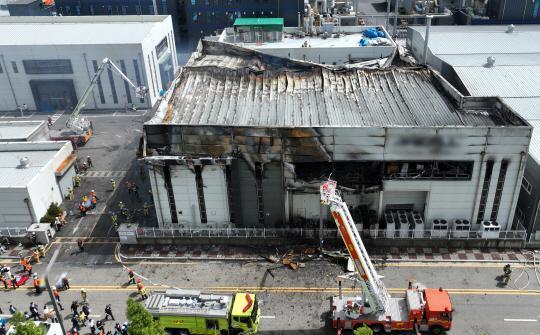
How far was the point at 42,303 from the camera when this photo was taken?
39.3 m

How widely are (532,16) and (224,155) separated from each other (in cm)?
6439

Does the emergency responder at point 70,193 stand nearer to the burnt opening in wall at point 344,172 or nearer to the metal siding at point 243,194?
the metal siding at point 243,194

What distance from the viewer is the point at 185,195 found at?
44.2m

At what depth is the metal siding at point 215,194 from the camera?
42.9 meters

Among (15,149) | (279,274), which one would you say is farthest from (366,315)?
(15,149)

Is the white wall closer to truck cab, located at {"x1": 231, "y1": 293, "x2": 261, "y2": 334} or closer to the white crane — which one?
the white crane

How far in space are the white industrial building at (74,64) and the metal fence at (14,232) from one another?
32.8 m

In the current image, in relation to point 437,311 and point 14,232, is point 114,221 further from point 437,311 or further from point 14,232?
point 437,311

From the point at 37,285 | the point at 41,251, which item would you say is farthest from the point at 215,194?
the point at 41,251

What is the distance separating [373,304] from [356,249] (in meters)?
4.35

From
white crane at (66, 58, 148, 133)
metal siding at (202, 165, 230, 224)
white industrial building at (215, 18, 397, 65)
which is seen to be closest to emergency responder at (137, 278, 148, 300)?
metal siding at (202, 165, 230, 224)

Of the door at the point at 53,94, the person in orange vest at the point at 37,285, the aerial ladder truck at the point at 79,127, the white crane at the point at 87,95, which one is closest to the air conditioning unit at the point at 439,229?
the person in orange vest at the point at 37,285

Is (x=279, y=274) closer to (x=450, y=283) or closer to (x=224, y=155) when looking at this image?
(x=224, y=155)

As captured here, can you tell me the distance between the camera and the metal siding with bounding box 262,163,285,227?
42500 mm
